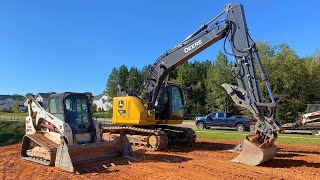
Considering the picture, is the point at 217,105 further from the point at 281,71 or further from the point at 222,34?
the point at 222,34

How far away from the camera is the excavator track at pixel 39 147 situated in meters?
10.7

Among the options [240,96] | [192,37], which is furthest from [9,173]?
[192,37]

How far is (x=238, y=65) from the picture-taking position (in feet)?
40.4

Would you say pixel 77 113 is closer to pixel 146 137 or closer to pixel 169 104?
pixel 146 137

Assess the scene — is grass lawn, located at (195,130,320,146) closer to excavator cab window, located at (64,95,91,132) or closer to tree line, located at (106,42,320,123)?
excavator cab window, located at (64,95,91,132)

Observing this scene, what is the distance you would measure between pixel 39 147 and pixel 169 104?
642 cm

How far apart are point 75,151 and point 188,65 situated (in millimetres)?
56927

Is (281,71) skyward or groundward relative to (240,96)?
skyward

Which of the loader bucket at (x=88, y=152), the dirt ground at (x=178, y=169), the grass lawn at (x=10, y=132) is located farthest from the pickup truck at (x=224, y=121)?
the loader bucket at (x=88, y=152)

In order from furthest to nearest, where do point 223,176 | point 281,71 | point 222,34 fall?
1. point 281,71
2. point 222,34
3. point 223,176

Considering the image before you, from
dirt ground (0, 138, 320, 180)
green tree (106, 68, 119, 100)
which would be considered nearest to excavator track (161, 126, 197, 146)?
dirt ground (0, 138, 320, 180)

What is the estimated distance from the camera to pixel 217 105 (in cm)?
5319

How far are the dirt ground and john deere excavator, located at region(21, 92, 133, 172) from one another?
37 cm

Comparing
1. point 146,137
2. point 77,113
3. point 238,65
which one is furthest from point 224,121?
point 77,113
